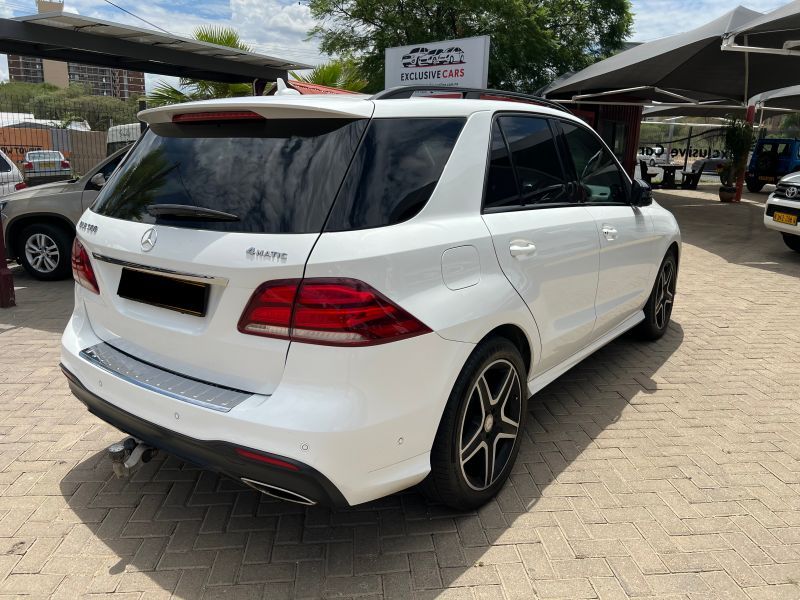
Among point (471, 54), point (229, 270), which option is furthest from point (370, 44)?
point (229, 270)

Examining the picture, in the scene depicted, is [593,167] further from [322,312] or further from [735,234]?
[735,234]

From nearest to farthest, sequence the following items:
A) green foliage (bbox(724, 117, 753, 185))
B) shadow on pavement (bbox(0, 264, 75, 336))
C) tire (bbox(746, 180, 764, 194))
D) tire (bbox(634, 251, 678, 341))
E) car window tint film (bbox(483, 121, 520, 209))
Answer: car window tint film (bbox(483, 121, 520, 209)), tire (bbox(634, 251, 678, 341)), shadow on pavement (bbox(0, 264, 75, 336)), green foliage (bbox(724, 117, 753, 185)), tire (bbox(746, 180, 764, 194))

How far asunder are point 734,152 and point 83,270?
1854 cm

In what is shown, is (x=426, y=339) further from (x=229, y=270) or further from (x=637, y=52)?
(x=637, y=52)

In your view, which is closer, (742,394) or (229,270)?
(229,270)

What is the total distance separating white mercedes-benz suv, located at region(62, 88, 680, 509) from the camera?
2.07 metres

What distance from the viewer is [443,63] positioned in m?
12.2

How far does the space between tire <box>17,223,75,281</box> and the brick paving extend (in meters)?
3.48

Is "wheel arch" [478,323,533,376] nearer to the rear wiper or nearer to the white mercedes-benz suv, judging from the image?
the white mercedes-benz suv

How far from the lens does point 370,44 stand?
61.0 ft

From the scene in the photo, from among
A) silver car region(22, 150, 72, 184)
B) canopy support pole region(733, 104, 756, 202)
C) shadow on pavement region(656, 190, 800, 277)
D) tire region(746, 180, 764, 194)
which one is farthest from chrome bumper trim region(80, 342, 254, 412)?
tire region(746, 180, 764, 194)

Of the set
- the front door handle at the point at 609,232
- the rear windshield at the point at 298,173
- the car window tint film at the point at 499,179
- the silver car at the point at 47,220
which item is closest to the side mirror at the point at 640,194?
the front door handle at the point at 609,232

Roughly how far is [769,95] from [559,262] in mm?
21249

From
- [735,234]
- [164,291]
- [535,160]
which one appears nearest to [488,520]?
[164,291]
